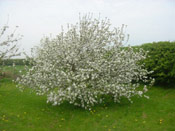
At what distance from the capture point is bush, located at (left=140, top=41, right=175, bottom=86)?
45.8 feet

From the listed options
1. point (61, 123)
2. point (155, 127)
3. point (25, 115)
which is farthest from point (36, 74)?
point (155, 127)

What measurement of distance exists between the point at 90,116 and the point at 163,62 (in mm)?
7582

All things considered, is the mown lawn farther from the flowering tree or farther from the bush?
the bush

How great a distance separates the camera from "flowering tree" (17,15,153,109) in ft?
31.4

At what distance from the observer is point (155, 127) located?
8.63 meters

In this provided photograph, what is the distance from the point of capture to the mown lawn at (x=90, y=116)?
8836 millimetres

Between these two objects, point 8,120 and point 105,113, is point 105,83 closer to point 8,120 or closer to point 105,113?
point 105,113

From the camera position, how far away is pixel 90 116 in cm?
1003

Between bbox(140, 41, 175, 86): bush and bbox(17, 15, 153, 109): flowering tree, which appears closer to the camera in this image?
bbox(17, 15, 153, 109): flowering tree

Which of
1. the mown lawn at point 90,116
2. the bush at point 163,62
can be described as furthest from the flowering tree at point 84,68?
the bush at point 163,62

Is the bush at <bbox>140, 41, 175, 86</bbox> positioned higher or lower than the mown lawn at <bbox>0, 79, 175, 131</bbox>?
higher

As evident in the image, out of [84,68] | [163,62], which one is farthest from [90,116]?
[163,62]

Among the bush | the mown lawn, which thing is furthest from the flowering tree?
the bush

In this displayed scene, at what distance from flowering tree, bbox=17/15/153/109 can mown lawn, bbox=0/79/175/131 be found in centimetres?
68
